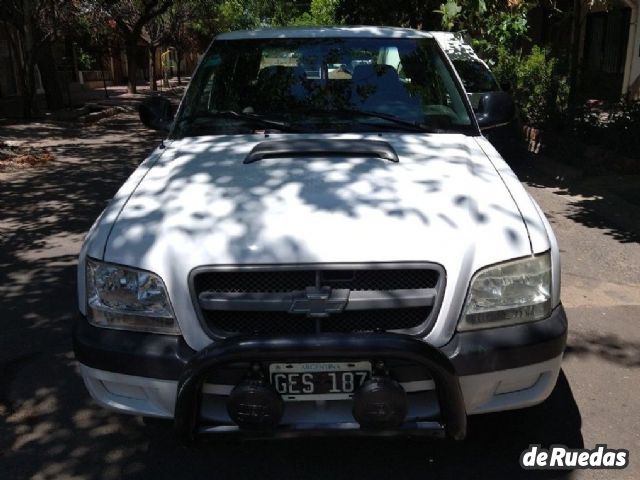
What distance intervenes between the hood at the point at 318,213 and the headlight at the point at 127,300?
62 millimetres

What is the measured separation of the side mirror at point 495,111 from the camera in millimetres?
3936

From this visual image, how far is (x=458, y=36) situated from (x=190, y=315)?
10.3 m

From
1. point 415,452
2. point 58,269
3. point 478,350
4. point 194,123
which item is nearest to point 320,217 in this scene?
point 478,350

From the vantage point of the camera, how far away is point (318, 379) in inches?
92.7

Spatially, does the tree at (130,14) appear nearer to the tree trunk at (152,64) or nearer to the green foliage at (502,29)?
the tree trunk at (152,64)

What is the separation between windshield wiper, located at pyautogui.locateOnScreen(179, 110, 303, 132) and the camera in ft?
11.7

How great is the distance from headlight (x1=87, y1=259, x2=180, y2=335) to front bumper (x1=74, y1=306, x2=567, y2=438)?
41 millimetres

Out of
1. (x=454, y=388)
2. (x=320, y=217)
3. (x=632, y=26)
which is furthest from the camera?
(x=632, y=26)

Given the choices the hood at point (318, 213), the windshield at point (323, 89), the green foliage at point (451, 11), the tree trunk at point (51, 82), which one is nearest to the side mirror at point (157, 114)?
the windshield at point (323, 89)

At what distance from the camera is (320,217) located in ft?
8.21

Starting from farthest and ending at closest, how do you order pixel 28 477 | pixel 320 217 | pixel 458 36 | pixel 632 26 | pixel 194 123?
pixel 632 26
pixel 458 36
pixel 194 123
pixel 28 477
pixel 320 217

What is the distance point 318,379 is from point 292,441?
31.2 inches

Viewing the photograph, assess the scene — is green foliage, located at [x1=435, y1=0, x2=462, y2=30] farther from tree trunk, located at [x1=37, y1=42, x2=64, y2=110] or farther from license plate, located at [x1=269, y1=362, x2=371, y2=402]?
tree trunk, located at [x1=37, y1=42, x2=64, y2=110]

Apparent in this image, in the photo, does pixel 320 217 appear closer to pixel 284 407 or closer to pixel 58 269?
pixel 284 407
